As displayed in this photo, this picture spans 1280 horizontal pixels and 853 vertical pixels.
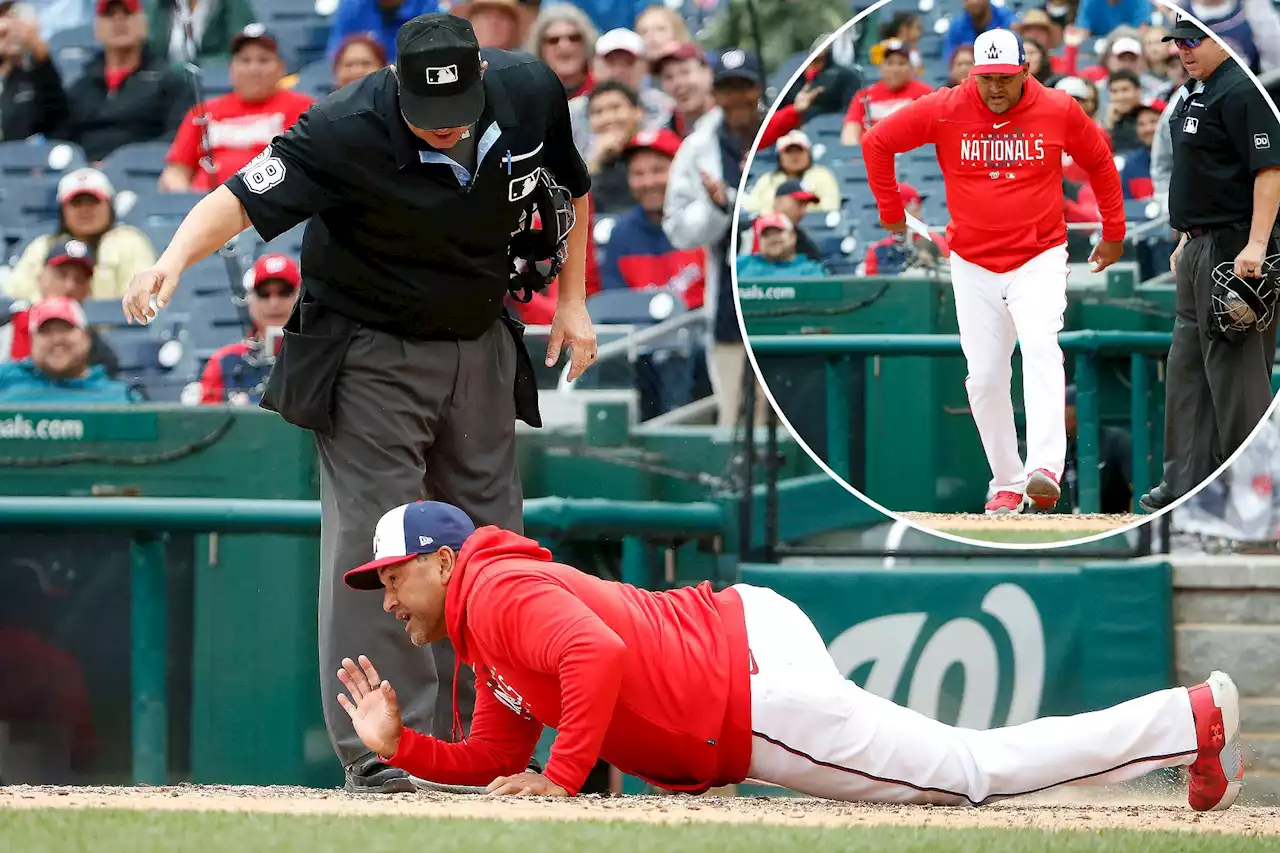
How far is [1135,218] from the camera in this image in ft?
11.6

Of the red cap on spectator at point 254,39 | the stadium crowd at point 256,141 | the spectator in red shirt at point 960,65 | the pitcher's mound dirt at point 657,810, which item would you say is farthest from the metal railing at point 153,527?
the red cap on spectator at point 254,39

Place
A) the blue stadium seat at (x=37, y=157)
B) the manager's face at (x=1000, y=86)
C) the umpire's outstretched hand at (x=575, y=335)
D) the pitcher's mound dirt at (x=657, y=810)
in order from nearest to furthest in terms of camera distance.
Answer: the pitcher's mound dirt at (x=657, y=810), the manager's face at (x=1000, y=86), the umpire's outstretched hand at (x=575, y=335), the blue stadium seat at (x=37, y=157)

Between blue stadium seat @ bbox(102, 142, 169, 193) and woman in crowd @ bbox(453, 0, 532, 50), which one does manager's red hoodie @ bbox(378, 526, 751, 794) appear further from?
blue stadium seat @ bbox(102, 142, 169, 193)

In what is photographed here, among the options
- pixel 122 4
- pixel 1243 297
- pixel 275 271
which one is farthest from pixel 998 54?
pixel 122 4

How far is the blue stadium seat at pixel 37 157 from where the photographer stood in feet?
21.9

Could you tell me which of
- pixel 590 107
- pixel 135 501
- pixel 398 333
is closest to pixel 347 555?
pixel 398 333

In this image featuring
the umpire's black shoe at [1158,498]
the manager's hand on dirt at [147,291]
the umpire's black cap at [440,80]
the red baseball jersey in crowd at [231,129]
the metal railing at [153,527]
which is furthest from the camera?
the red baseball jersey in crowd at [231,129]

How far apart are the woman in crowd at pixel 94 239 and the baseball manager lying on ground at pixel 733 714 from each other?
355 cm

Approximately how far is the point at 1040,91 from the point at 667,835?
5.41ft

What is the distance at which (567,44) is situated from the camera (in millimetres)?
6000

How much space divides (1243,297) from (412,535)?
5.93 ft

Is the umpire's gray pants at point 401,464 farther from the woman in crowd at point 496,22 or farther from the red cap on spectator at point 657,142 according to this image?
the woman in crowd at point 496,22

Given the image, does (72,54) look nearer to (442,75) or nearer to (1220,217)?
(442,75)

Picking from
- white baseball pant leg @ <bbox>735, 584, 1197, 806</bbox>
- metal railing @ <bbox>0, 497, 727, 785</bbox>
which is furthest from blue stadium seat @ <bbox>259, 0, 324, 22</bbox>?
white baseball pant leg @ <bbox>735, 584, 1197, 806</bbox>
